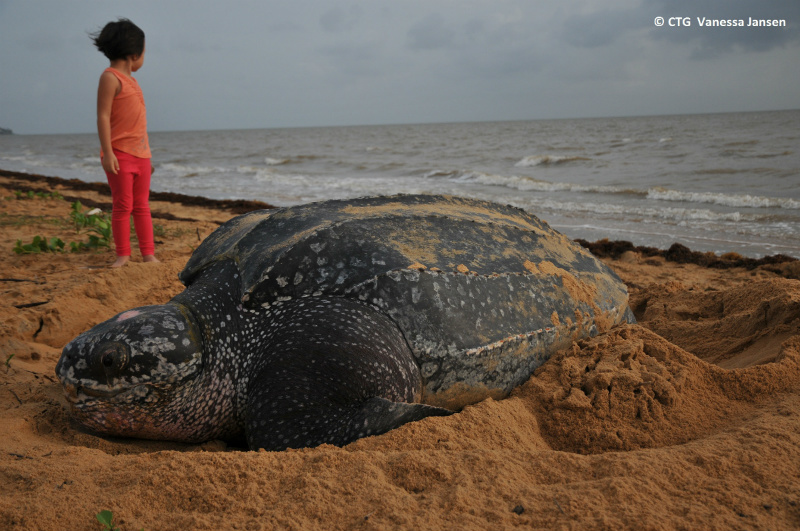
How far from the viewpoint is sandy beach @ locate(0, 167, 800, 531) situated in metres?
1.15

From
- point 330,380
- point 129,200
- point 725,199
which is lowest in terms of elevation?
point 330,380

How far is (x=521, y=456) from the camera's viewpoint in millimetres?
1397

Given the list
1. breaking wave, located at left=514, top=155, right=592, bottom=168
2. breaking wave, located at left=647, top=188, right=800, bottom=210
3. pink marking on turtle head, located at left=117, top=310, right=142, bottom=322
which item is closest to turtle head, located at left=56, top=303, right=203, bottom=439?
pink marking on turtle head, located at left=117, top=310, right=142, bottom=322

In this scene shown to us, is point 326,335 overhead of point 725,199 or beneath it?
beneath

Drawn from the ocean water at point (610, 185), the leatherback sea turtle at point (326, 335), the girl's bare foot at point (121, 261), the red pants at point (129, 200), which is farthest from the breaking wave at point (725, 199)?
the girl's bare foot at point (121, 261)

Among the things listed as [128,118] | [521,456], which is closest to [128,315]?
[521,456]

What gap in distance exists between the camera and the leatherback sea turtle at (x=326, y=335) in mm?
1697

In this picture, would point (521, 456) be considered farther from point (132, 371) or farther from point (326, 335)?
point (132, 371)

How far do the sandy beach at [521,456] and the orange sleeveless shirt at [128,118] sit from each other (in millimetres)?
1347

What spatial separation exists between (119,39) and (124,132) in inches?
25.1

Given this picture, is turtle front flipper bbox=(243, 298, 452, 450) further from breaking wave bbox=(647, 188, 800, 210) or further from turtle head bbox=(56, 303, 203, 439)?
breaking wave bbox=(647, 188, 800, 210)

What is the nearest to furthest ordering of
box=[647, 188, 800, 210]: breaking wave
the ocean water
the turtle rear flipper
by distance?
the turtle rear flipper, the ocean water, box=[647, 188, 800, 210]: breaking wave

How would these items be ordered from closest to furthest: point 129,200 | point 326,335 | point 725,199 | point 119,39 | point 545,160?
point 326,335 → point 119,39 → point 129,200 → point 725,199 → point 545,160

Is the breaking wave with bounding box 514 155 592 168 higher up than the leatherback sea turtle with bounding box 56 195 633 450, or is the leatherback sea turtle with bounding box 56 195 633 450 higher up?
the breaking wave with bounding box 514 155 592 168
